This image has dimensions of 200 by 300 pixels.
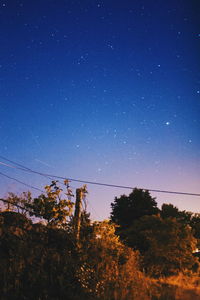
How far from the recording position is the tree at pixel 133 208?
36406 millimetres

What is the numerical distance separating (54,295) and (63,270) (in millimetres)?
839

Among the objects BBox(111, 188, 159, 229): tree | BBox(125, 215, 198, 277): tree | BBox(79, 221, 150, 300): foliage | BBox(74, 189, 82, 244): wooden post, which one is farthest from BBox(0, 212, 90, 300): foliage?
BBox(111, 188, 159, 229): tree

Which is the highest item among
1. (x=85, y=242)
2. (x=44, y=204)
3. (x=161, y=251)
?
(x=44, y=204)

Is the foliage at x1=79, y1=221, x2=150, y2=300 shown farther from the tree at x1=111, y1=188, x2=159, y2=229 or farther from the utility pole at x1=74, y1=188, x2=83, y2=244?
the tree at x1=111, y1=188, x2=159, y2=229

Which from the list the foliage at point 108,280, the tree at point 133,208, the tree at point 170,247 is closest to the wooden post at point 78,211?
the foliage at point 108,280

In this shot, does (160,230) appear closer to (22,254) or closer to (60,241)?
(60,241)

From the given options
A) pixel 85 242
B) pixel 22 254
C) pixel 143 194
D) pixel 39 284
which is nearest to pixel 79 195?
pixel 85 242

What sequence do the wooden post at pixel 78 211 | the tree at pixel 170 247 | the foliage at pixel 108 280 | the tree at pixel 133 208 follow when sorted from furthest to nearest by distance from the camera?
the tree at pixel 133 208 < the tree at pixel 170 247 < the wooden post at pixel 78 211 < the foliage at pixel 108 280

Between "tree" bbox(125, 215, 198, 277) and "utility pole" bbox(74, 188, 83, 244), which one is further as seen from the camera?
"tree" bbox(125, 215, 198, 277)

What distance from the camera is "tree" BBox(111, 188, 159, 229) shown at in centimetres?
3641

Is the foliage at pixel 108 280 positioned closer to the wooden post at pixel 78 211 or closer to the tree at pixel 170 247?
the wooden post at pixel 78 211

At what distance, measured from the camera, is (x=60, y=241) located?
1038 centimetres

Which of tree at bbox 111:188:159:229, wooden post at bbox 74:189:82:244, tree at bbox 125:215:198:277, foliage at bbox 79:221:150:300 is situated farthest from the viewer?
tree at bbox 111:188:159:229

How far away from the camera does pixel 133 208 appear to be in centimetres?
3669
